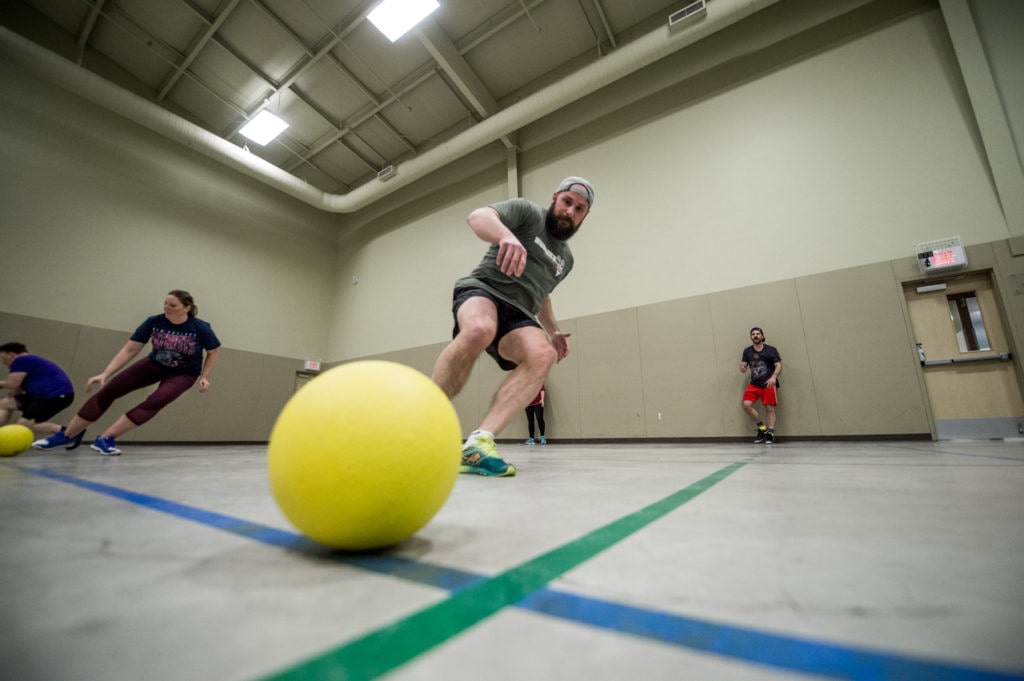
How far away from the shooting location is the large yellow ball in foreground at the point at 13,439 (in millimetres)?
2896

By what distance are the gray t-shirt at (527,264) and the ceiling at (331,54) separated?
612 centimetres

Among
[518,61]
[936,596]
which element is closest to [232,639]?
[936,596]

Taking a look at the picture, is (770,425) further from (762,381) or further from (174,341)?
(174,341)

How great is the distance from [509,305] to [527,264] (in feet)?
0.94

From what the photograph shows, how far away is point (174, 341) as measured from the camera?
3.80m

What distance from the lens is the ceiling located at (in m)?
6.80

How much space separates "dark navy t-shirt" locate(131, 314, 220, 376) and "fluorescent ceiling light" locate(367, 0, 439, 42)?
5161 millimetres

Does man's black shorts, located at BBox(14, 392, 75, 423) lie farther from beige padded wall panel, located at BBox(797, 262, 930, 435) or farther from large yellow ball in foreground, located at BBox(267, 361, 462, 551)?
beige padded wall panel, located at BBox(797, 262, 930, 435)

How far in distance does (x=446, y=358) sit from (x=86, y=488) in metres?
1.39

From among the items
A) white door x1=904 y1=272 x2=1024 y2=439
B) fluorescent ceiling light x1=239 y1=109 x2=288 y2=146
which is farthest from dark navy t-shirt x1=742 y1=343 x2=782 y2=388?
fluorescent ceiling light x1=239 y1=109 x2=288 y2=146

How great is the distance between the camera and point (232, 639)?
16.7 inches

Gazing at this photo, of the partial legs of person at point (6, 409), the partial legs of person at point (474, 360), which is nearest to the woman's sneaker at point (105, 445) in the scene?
the partial legs of person at point (6, 409)

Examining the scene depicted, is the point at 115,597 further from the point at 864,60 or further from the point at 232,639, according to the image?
the point at 864,60

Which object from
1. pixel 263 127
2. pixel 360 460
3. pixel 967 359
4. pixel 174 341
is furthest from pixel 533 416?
pixel 263 127
